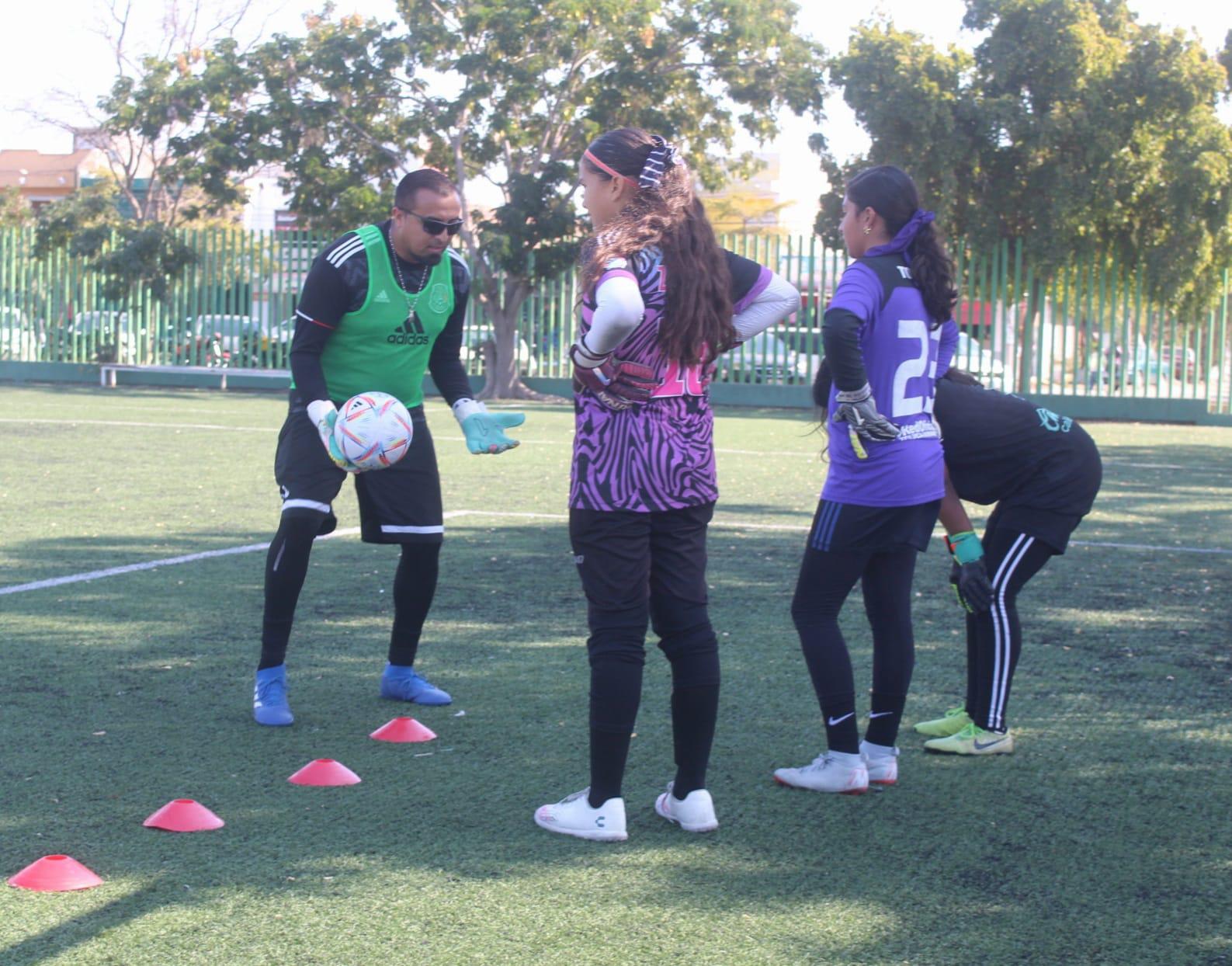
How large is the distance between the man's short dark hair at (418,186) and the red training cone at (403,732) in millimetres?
1662

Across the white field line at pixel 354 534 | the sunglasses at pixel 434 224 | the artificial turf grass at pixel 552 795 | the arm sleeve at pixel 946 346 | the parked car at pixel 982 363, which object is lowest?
the artificial turf grass at pixel 552 795

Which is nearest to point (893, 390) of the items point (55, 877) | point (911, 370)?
point (911, 370)

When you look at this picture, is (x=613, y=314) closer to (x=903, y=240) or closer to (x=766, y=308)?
(x=766, y=308)

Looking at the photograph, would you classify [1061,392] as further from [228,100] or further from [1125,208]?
[228,100]

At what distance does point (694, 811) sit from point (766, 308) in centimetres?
131

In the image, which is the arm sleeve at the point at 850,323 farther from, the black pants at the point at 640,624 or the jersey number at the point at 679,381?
the black pants at the point at 640,624

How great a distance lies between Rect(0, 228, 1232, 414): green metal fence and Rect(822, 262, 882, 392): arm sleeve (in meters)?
25.3

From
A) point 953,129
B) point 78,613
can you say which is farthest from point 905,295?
point 953,129

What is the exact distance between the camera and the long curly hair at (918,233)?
3943mm

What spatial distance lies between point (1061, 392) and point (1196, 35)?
23.9ft

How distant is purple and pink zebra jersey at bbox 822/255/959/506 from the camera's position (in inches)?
153

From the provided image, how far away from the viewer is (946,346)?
13.6ft

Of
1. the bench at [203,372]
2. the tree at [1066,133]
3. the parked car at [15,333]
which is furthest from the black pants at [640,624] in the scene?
the parked car at [15,333]

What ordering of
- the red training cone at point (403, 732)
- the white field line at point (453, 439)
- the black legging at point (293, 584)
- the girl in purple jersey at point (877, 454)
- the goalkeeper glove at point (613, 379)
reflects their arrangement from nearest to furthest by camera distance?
the goalkeeper glove at point (613, 379) → the girl in purple jersey at point (877, 454) → the red training cone at point (403, 732) → the black legging at point (293, 584) → the white field line at point (453, 439)
